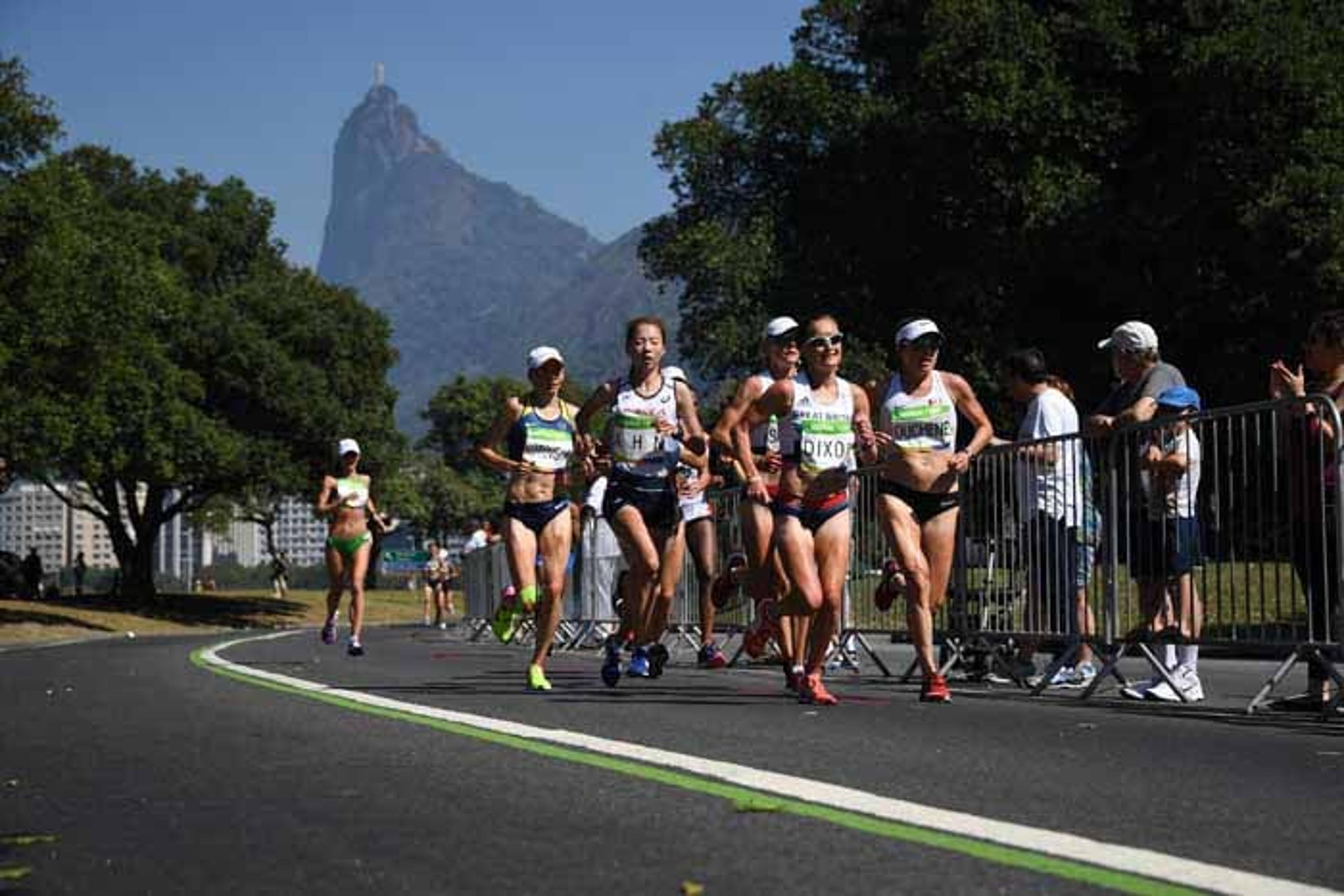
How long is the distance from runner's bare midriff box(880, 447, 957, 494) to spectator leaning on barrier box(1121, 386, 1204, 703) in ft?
3.93

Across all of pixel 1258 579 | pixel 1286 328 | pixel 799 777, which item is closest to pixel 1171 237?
pixel 1286 328

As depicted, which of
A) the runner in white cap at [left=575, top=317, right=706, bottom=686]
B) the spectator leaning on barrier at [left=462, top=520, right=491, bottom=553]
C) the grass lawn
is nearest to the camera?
the runner in white cap at [left=575, top=317, right=706, bottom=686]

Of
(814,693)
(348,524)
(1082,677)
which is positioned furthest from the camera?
(348,524)

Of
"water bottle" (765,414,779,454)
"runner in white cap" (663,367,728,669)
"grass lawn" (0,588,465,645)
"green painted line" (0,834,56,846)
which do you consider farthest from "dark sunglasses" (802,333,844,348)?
"grass lawn" (0,588,465,645)

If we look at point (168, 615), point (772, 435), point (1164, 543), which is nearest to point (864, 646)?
point (772, 435)

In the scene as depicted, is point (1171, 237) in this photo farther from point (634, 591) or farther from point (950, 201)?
point (634, 591)

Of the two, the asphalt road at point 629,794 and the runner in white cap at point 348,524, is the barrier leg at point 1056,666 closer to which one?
the asphalt road at point 629,794

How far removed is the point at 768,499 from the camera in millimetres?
11055

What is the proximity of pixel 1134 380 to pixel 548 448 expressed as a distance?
3.47 metres

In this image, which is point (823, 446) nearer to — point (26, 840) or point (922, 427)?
point (922, 427)

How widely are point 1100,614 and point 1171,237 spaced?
794 inches

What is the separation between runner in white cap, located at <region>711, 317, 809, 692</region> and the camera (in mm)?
10750

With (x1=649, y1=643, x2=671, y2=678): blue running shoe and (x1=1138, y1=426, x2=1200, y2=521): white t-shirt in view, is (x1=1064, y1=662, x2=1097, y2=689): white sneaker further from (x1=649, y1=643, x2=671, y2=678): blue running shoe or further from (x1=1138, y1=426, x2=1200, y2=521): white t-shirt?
(x1=649, y1=643, x2=671, y2=678): blue running shoe

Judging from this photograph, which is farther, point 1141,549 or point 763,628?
point 763,628
